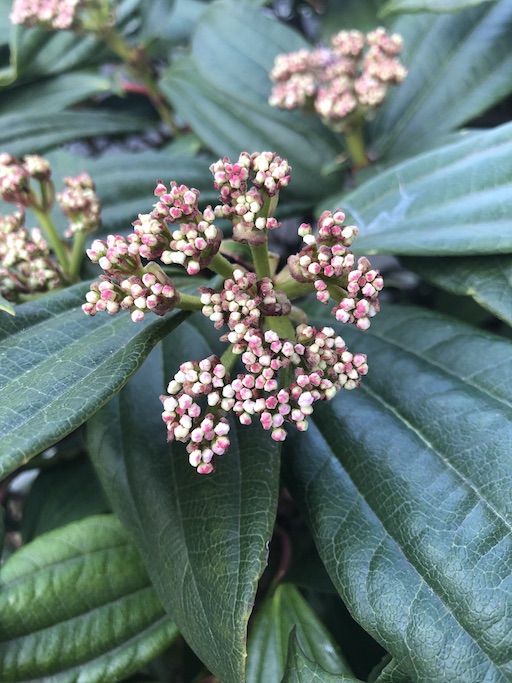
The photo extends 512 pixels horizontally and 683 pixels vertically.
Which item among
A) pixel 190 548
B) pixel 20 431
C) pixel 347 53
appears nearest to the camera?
pixel 20 431

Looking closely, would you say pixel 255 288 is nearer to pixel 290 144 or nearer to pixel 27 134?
pixel 290 144

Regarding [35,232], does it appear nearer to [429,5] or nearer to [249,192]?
[249,192]

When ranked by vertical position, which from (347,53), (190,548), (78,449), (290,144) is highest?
(347,53)

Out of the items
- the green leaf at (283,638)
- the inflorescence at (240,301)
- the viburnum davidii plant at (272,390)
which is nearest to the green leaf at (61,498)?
the viburnum davidii plant at (272,390)

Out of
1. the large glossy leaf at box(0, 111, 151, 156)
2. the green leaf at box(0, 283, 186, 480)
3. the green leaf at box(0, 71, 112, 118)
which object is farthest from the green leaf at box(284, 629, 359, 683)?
the green leaf at box(0, 71, 112, 118)

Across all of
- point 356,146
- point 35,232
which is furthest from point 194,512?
point 356,146

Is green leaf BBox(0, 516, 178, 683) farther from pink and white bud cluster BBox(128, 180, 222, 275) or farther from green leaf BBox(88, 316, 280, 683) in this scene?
pink and white bud cluster BBox(128, 180, 222, 275)

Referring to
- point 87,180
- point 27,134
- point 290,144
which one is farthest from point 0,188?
point 290,144

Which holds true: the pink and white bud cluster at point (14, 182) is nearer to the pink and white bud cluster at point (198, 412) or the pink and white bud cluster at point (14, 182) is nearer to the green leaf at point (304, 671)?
the pink and white bud cluster at point (198, 412)
